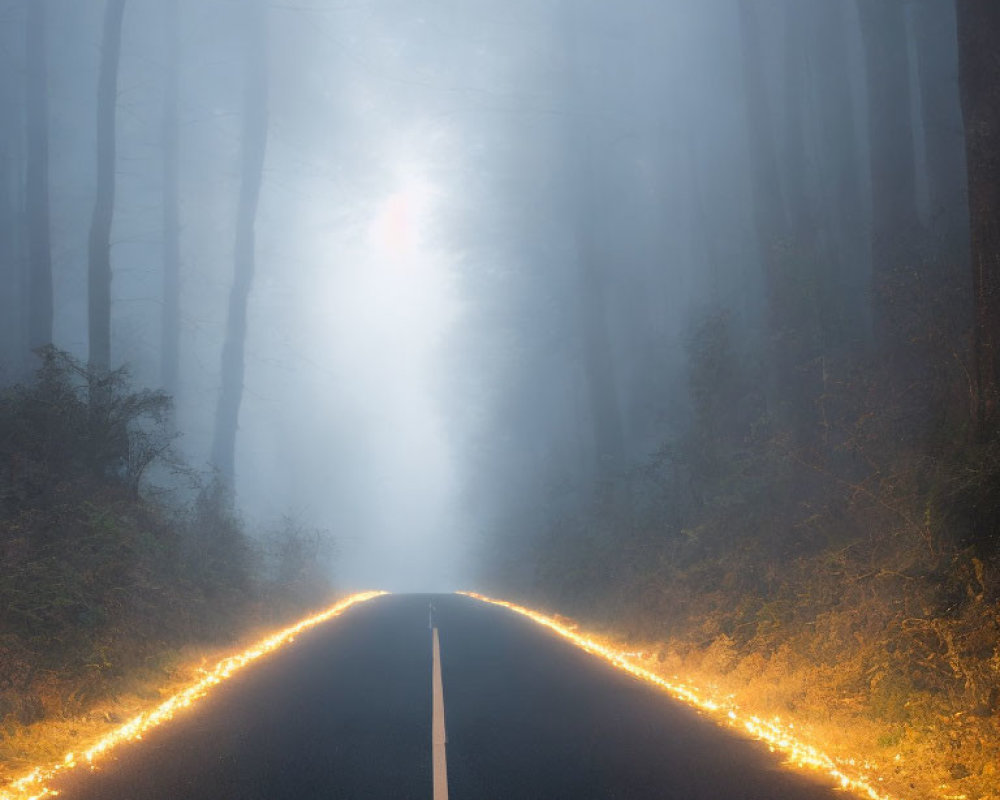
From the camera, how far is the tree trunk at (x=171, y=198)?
38844 millimetres

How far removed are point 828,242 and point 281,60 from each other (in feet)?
111

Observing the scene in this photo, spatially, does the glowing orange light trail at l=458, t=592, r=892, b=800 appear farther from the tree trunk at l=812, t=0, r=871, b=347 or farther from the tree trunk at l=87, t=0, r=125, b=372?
the tree trunk at l=87, t=0, r=125, b=372

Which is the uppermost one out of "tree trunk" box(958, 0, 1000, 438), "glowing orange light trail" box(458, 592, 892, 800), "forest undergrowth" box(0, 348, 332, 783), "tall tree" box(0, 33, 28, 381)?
"tall tree" box(0, 33, 28, 381)

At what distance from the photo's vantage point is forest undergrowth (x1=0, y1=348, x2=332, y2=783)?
10.0 m

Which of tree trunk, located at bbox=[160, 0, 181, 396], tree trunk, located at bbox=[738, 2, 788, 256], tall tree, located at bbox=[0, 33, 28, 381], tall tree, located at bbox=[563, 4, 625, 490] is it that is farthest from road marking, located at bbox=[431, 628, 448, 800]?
tall tree, located at bbox=[0, 33, 28, 381]

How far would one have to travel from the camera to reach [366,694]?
1198 centimetres

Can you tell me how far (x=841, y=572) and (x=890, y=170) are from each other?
40.1 feet

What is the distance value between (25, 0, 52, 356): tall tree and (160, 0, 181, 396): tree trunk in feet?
31.1

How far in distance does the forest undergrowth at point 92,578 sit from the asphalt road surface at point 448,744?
1099 mm

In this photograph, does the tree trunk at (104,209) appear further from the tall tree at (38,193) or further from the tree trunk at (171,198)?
the tree trunk at (171,198)

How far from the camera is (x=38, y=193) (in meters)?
28.2

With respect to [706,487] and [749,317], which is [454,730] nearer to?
[706,487]

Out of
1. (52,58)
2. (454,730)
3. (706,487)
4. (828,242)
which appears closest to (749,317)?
(828,242)

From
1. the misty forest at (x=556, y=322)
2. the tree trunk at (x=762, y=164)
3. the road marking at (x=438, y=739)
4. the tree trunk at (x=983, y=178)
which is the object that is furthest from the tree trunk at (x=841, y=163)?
the road marking at (x=438, y=739)
